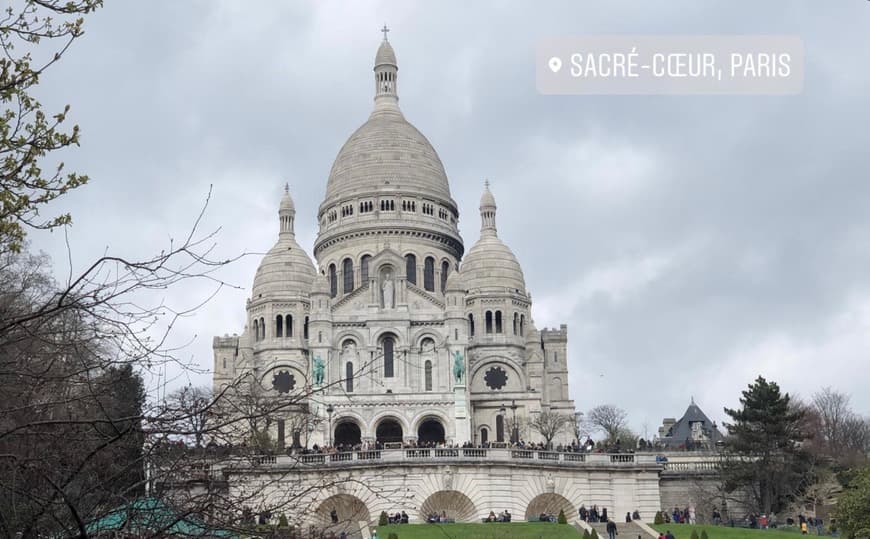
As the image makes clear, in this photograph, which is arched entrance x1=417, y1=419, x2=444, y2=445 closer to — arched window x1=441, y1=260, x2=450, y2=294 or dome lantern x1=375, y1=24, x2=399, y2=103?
arched window x1=441, y1=260, x2=450, y2=294

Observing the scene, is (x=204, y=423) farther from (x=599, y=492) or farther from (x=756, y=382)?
(x=756, y=382)

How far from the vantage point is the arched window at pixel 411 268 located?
98.6m

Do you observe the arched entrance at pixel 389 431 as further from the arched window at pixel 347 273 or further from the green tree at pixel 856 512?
the green tree at pixel 856 512

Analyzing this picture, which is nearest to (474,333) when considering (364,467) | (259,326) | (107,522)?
(259,326)

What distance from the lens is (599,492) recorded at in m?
54.7

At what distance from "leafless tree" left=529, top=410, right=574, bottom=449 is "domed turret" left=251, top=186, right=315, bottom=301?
19.7m

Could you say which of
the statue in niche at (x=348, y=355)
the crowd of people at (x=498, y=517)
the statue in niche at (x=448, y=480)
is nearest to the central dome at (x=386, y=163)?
the statue in niche at (x=348, y=355)

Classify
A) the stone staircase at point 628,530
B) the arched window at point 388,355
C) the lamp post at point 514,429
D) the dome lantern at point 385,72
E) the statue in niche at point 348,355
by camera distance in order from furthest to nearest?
the dome lantern at point 385,72
the statue in niche at point 348,355
the arched window at point 388,355
the lamp post at point 514,429
the stone staircase at point 628,530

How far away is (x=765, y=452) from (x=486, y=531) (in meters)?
17.6

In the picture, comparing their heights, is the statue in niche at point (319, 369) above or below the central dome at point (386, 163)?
below

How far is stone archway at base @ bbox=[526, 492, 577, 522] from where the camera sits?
2114 inches

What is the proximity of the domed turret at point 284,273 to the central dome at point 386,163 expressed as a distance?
6.50m

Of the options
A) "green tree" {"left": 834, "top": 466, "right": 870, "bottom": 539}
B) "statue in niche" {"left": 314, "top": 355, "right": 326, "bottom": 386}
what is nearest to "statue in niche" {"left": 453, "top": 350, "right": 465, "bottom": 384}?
"statue in niche" {"left": 314, "top": 355, "right": 326, "bottom": 386}

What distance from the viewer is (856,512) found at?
40781 mm
